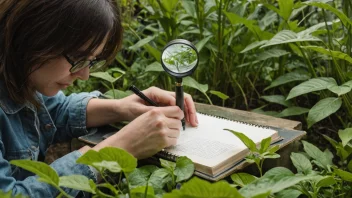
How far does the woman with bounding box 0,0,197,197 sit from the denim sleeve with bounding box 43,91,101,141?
0.64 ft

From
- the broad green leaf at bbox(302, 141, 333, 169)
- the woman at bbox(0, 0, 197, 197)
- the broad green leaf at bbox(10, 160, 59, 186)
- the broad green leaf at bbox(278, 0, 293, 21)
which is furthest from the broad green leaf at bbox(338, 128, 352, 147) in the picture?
the broad green leaf at bbox(10, 160, 59, 186)

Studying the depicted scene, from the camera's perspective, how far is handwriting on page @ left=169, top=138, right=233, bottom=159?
123cm

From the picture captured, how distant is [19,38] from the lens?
4.35ft

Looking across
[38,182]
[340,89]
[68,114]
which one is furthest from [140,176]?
[340,89]

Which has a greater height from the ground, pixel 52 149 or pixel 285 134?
pixel 285 134

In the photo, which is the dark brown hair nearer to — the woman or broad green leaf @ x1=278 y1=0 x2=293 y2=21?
the woman

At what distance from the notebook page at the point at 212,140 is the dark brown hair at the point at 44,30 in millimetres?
356

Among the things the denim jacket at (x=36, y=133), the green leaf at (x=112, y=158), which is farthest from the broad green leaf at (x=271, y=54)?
the green leaf at (x=112, y=158)

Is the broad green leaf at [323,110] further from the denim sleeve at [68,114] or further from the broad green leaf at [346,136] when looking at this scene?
the denim sleeve at [68,114]

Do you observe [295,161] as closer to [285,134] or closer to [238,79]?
[285,134]

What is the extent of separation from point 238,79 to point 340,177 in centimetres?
109

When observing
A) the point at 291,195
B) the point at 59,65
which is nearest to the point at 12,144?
the point at 59,65

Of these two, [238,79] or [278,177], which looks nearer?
[278,177]

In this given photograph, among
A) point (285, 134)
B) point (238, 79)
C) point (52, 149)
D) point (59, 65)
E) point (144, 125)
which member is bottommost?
point (52, 149)
